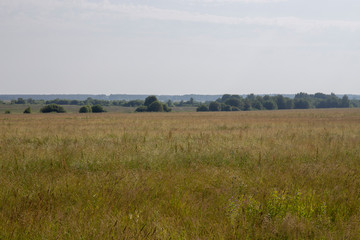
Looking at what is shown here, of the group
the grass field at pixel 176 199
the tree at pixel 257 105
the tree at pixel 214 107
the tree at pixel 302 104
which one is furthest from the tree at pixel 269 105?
the grass field at pixel 176 199

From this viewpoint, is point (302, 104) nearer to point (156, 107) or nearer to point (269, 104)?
point (269, 104)

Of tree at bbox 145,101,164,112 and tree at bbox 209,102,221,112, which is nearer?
tree at bbox 145,101,164,112

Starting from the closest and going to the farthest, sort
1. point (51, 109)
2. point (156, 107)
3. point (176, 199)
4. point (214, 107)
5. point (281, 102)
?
point (176, 199) < point (51, 109) < point (156, 107) < point (214, 107) < point (281, 102)

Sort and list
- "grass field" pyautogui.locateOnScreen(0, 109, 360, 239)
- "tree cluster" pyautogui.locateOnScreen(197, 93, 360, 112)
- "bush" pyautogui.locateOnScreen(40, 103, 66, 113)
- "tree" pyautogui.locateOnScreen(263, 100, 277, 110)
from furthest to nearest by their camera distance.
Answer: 1. "tree" pyautogui.locateOnScreen(263, 100, 277, 110)
2. "tree cluster" pyautogui.locateOnScreen(197, 93, 360, 112)
3. "bush" pyautogui.locateOnScreen(40, 103, 66, 113)
4. "grass field" pyautogui.locateOnScreen(0, 109, 360, 239)

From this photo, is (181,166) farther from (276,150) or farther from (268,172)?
(276,150)

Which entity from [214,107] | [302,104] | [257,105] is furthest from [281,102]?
[214,107]

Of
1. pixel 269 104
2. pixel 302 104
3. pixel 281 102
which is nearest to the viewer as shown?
pixel 269 104

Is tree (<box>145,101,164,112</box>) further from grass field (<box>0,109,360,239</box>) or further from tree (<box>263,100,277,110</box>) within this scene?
grass field (<box>0,109,360,239</box>)

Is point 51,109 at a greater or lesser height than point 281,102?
lesser

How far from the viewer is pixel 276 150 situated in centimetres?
968

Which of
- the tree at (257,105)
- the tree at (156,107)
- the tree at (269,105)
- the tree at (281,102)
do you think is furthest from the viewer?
the tree at (281,102)

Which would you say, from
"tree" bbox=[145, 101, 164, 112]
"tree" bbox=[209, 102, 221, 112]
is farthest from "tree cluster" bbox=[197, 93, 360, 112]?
"tree" bbox=[145, 101, 164, 112]

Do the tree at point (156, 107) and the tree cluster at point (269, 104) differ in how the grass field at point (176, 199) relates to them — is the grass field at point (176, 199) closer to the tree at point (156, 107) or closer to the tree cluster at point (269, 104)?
the tree at point (156, 107)

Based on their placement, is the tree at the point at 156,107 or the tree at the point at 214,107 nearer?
the tree at the point at 156,107
